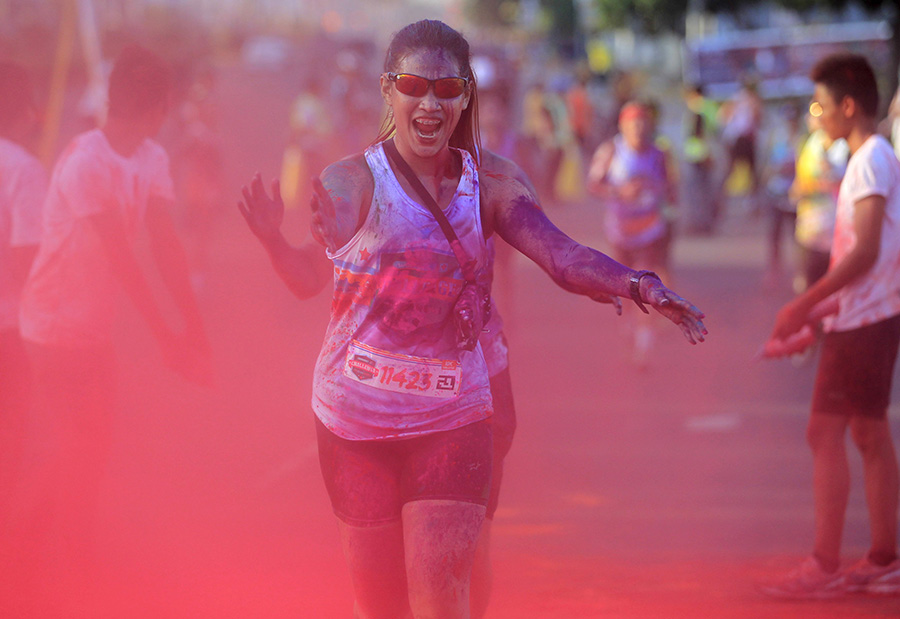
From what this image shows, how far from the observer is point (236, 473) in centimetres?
611

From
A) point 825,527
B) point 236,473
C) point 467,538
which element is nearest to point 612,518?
point 825,527

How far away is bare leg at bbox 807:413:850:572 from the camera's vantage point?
4477mm

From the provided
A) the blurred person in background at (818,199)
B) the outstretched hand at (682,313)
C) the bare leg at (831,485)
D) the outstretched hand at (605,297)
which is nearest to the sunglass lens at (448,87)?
the outstretched hand at (605,297)

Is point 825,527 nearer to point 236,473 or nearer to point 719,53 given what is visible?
point 236,473

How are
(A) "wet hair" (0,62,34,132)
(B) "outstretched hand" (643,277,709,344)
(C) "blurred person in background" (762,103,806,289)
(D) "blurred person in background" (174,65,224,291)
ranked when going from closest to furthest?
(B) "outstretched hand" (643,277,709,344) < (A) "wet hair" (0,62,34,132) < (C) "blurred person in background" (762,103,806,289) < (D) "blurred person in background" (174,65,224,291)

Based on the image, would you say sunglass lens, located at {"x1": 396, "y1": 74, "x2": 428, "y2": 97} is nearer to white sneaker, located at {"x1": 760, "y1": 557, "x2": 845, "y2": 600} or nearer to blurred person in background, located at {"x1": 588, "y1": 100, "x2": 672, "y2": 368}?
white sneaker, located at {"x1": 760, "y1": 557, "x2": 845, "y2": 600}

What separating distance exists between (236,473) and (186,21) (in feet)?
181

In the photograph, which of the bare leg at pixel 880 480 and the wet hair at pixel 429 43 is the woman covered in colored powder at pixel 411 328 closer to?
the wet hair at pixel 429 43

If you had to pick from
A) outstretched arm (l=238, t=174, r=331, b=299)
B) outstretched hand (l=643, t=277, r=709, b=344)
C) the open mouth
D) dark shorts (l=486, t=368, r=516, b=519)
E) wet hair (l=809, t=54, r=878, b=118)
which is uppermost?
wet hair (l=809, t=54, r=878, b=118)

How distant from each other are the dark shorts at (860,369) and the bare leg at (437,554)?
211 cm

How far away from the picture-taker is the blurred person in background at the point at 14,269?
4.42 metres

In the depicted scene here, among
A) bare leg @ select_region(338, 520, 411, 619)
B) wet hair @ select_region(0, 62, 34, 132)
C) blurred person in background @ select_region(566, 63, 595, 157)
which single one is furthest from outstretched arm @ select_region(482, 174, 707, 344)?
blurred person in background @ select_region(566, 63, 595, 157)

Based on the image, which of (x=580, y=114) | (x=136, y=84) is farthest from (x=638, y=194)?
(x=580, y=114)

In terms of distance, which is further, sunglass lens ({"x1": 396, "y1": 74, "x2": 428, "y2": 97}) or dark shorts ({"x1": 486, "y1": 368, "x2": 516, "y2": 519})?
dark shorts ({"x1": 486, "y1": 368, "x2": 516, "y2": 519})
